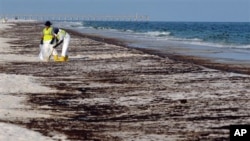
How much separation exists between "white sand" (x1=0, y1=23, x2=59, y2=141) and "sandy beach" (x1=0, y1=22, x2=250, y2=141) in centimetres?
2

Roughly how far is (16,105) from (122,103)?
2.15 metres

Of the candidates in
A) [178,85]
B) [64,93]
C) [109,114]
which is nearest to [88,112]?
[109,114]

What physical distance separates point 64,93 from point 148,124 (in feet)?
15.0

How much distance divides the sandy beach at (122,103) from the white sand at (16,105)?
2cm

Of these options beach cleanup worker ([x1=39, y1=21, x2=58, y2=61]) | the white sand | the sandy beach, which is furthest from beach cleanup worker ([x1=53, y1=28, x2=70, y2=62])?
the white sand

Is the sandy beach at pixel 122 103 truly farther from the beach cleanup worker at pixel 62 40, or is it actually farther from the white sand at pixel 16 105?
the beach cleanup worker at pixel 62 40

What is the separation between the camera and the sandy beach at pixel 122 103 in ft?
35.4

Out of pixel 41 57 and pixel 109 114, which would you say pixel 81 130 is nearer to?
pixel 109 114

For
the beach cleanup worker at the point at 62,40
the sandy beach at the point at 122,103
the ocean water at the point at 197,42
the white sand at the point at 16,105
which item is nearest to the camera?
the white sand at the point at 16,105

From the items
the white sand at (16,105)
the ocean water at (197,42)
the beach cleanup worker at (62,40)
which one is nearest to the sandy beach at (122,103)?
the white sand at (16,105)

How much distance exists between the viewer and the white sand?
1019cm

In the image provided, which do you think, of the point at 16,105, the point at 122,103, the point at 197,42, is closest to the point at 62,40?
the point at 122,103

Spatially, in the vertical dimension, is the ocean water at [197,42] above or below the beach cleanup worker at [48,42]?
below

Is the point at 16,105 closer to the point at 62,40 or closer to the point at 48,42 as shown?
the point at 48,42
